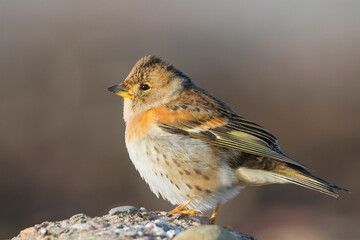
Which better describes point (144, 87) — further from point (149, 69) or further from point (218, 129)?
point (218, 129)

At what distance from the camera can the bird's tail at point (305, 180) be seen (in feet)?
19.4

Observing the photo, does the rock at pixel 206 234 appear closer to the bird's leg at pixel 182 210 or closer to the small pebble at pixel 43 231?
the small pebble at pixel 43 231

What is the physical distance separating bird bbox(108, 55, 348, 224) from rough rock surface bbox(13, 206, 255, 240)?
50 centimetres

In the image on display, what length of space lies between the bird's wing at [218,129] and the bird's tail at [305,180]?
24cm

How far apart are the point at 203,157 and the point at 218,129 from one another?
0.44 metres

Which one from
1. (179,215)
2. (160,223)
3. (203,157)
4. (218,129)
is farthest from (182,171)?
(160,223)

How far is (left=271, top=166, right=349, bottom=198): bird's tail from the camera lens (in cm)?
591

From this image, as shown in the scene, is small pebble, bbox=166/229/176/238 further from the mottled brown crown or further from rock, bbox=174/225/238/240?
the mottled brown crown

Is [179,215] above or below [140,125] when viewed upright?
below

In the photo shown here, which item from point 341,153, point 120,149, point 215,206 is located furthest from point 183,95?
point 341,153

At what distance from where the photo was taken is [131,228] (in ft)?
17.0

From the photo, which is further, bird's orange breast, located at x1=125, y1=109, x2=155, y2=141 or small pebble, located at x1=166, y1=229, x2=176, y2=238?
bird's orange breast, located at x1=125, y1=109, x2=155, y2=141

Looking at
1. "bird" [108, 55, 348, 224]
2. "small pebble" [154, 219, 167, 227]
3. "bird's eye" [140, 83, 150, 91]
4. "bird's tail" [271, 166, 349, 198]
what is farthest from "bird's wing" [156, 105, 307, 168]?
"small pebble" [154, 219, 167, 227]

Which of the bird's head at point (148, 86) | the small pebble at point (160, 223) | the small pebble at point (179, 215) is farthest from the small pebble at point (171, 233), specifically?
the bird's head at point (148, 86)
